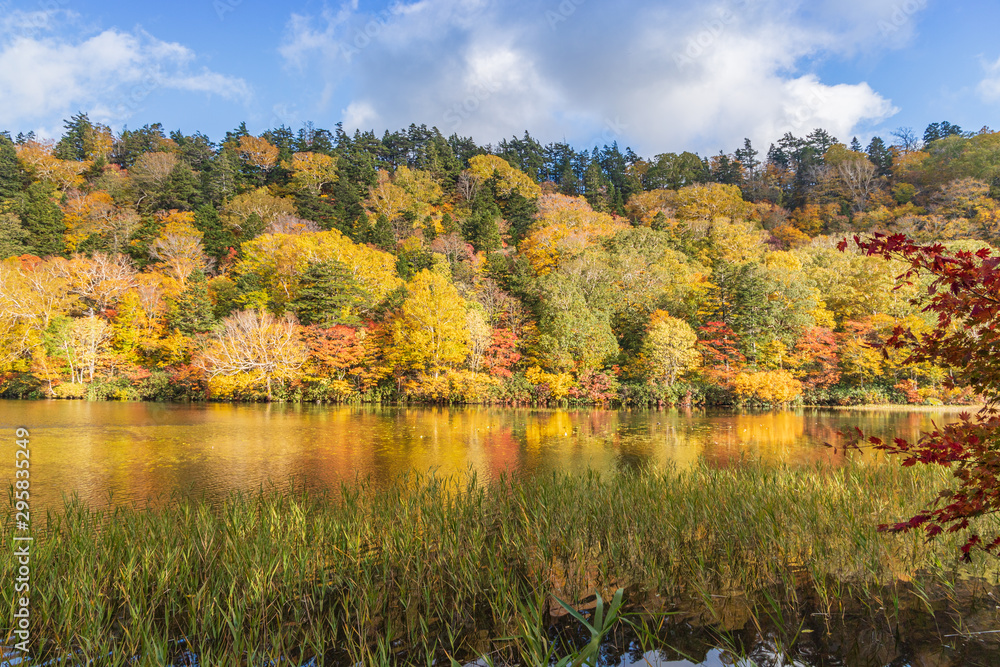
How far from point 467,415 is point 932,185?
145ft

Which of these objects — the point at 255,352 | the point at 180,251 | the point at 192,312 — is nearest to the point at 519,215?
the point at 255,352

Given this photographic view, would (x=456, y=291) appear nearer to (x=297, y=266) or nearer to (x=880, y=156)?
(x=297, y=266)

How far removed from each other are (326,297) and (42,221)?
25.3 m

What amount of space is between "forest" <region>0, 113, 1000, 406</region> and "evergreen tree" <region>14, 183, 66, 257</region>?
151 millimetres

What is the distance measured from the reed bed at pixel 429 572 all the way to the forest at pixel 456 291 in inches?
773

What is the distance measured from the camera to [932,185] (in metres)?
39.2

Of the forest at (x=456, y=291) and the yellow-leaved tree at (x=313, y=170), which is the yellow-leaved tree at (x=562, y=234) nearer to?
the forest at (x=456, y=291)

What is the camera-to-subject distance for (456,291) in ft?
83.7

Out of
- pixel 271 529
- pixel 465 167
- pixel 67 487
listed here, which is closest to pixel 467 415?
pixel 67 487

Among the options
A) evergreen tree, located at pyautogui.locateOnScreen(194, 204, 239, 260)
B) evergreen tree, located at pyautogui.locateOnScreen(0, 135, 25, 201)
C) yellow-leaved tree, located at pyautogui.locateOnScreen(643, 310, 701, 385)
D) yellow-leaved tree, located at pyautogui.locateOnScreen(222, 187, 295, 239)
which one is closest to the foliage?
yellow-leaved tree, located at pyautogui.locateOnScreen(643, 310, 701, 385)

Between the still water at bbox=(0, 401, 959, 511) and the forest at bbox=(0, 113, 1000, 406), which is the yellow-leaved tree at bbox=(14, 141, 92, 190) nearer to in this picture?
the forest at bbox=(0, 113, 1000, 406)

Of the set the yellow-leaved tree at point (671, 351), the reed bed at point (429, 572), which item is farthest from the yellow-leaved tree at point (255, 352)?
the reed bed at point (429, 572)

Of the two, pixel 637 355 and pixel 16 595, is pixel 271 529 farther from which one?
pixel 637 355

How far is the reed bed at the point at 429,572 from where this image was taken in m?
2.91
